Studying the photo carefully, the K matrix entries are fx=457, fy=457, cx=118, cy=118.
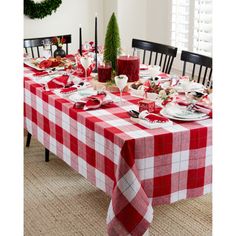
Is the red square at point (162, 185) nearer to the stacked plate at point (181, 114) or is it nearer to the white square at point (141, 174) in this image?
the white square at point (141, 174)

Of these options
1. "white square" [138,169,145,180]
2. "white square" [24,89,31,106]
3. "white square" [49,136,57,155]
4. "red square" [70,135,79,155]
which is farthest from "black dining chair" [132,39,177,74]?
"white square" [138,169,145,180]

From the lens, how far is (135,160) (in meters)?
1.83

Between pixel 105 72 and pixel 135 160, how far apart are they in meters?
0.97

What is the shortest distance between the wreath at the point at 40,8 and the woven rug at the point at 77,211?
89.9 inches

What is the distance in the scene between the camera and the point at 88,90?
2.52 m

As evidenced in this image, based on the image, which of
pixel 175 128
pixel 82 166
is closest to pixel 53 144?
pixel 82 166

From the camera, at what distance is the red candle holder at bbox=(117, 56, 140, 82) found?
264cm

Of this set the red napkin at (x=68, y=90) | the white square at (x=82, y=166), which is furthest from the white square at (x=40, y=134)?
the white square at (x=82, y=166)

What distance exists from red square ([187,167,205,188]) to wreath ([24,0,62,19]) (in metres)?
3.38

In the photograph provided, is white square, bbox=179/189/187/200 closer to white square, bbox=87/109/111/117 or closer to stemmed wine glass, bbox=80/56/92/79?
white square, bbox=87/109/111/117

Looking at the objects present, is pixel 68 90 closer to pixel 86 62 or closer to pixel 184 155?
pixel 86 62

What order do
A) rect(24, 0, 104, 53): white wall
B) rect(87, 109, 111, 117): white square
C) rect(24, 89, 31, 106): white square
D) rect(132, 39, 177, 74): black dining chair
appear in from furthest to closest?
rect(24, 0, 104, 53): white wall
rect(132, 39, 177, 74): black dining chair
rect(24, 89, 31, 106): white square
rect(87, 109, 111, 117): white square

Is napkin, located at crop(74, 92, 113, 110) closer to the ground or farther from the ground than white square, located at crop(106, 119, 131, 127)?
farther from the ground
